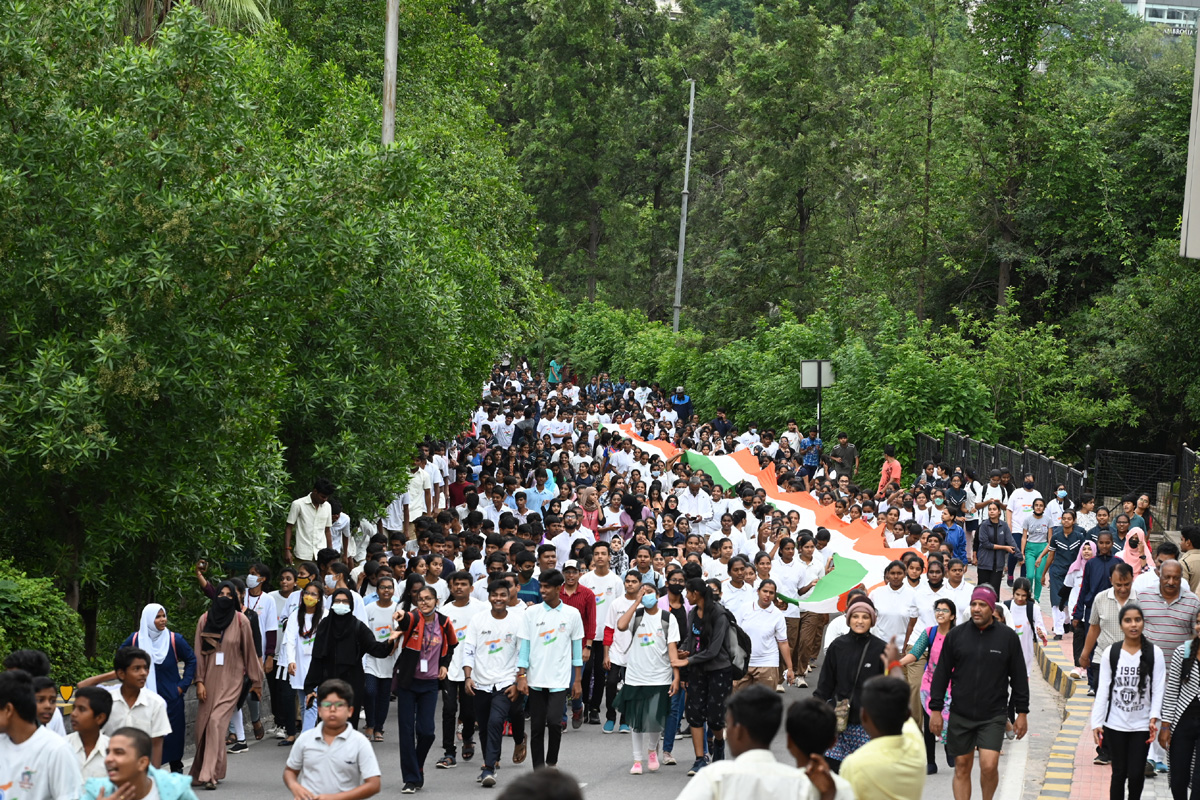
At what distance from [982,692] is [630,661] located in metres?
3.07

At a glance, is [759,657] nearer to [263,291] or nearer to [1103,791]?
[1103,791]

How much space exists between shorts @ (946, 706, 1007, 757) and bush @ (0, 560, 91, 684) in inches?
257

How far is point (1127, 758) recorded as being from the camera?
976cm

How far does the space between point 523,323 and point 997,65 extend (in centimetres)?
1365

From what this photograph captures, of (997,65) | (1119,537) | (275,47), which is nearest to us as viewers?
(1119,537)

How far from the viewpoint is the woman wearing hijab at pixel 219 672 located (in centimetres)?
1081

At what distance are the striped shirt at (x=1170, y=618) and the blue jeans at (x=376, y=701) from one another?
5.96m

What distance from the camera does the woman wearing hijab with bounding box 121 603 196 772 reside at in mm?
10211

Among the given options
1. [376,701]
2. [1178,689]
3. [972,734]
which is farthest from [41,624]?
[1178,689]

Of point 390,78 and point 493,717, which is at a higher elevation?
point 390,78

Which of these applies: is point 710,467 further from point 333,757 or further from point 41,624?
point 333,757

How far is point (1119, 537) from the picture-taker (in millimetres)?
16781

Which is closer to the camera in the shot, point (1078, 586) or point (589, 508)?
point (1078, 586)

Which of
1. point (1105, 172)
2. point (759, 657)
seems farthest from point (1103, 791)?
point (1105, 172)
